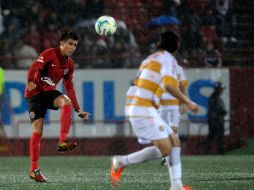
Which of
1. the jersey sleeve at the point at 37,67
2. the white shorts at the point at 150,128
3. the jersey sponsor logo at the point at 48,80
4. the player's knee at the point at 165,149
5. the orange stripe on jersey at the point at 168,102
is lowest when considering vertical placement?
the player's knee at the point at 165,149

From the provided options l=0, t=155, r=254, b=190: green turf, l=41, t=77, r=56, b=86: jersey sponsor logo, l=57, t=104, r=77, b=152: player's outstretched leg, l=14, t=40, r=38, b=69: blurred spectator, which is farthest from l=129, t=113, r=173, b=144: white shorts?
l=14, t=40, r=38, b=69: blurred spectator

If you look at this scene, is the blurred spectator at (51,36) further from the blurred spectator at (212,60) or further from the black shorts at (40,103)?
the black shorts at (40,103)

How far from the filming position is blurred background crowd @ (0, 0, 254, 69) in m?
20.5

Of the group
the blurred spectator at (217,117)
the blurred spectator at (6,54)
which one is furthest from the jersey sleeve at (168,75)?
the blurred spectator at (6,54)

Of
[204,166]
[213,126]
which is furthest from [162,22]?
[204,166]

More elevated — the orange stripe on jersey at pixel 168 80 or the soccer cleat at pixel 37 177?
the orange stripe on jersey at pixel 168 80

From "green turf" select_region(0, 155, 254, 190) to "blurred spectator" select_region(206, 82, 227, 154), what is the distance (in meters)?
2.54

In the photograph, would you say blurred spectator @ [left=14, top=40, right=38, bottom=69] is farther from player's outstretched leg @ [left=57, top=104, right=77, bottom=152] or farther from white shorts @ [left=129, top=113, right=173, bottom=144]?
white shorts @ [left=129, top=113, right=173, bottom=144]

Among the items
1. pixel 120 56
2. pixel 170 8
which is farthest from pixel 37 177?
pixel 170 8

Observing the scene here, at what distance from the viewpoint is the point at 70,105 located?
12.2m

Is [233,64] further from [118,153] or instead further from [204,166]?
[204,166]

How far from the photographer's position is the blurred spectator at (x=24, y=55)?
2029 centimetres

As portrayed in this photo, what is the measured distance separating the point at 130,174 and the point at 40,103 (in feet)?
6.45

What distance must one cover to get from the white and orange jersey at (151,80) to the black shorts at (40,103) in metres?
3.15
